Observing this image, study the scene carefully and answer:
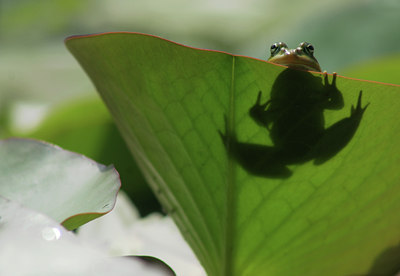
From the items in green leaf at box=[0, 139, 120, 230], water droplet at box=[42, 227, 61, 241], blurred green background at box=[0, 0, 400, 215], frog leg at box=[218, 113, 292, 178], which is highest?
frog leg at box=[218, 113, 292, 178]

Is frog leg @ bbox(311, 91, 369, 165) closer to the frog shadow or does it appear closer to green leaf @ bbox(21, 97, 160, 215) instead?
the frog shadow

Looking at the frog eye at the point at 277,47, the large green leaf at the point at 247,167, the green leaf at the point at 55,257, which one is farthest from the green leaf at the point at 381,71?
the green leaf at the point at 55,257

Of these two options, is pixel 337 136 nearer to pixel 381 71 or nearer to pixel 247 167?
pixel 247 167

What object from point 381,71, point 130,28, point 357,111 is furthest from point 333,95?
point 130,28

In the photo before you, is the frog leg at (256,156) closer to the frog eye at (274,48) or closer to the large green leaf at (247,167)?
the large green leaf at (247,167)

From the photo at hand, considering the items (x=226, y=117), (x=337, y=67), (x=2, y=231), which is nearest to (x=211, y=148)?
(x=226, y=117)

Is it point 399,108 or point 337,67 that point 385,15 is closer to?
point 337,67

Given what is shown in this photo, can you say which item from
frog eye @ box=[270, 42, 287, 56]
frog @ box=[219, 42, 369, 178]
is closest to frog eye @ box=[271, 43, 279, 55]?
frog eye @ box=[270, 42, 287, 56]
